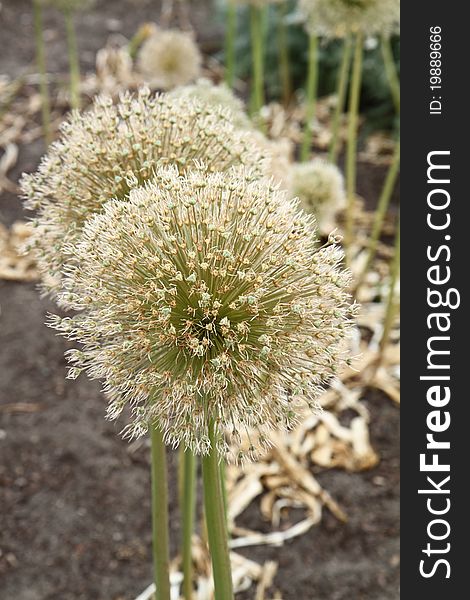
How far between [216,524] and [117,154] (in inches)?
18.1

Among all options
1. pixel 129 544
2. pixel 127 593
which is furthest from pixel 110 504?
pixel 127 593

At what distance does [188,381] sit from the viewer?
867 millimetres

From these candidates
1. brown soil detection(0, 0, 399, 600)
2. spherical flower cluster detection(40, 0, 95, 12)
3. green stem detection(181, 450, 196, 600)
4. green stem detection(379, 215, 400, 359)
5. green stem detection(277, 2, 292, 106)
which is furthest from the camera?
green stem detection(277, 2, 292, 106)

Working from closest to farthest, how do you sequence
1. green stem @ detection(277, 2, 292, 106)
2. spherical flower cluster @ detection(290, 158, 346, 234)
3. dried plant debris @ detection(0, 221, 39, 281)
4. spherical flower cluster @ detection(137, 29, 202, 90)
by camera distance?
1. spherical flower cluster @ detection(290, 158, 346, 234)
2. spherical flower cluster @ detection(137, 29, 202, 90)
3. dried plant debris @ detection(0, 221, 39, 281)
4. green stem @ detection(277, 2, 292, 106)

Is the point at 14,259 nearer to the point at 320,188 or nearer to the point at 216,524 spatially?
the point at 320,188

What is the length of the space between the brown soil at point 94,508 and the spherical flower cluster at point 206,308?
137cm

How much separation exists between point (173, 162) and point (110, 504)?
5.09 ft

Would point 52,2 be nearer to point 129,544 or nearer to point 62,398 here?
point 62,398

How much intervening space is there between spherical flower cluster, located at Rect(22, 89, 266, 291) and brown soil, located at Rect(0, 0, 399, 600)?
4.28 feet

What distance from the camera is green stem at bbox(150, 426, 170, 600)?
1.09 m

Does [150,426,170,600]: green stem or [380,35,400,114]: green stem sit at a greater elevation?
[380,35,400,114]: green stem

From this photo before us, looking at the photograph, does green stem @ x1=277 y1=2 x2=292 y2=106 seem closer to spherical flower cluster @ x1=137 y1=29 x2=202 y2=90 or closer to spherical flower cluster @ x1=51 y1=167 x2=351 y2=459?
spherical flower cluster @ x1=137 y1=29 x2=202 y2=90

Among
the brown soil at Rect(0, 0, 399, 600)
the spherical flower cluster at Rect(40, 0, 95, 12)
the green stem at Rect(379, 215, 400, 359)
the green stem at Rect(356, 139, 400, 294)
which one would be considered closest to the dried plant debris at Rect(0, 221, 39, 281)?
the brown soil at Rect(0, 0, 399, 600)

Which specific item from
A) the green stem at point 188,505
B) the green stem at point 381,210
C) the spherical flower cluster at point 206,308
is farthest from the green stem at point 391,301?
the spherical flower cluster at point 206,308
